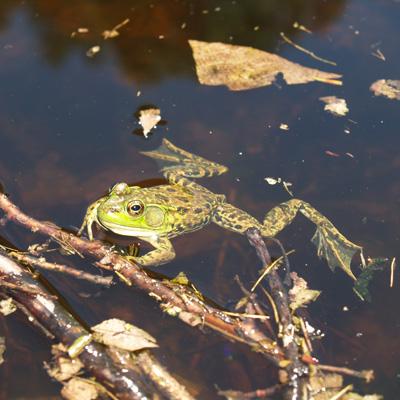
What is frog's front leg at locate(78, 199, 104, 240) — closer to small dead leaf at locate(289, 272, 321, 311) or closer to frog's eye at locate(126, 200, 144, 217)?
frog's eye at locate(126, 200, 144, 217)

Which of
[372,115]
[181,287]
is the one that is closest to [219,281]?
[181,287]

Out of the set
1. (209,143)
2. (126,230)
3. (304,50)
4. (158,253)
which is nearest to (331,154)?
(209,143)

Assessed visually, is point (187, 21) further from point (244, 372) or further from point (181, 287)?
point (244, 372)

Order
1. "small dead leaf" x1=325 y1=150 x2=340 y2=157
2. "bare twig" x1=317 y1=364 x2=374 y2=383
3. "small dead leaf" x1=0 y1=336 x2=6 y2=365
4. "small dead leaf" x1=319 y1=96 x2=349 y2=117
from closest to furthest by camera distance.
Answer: "bare twig" x1=317 y1=364 x2=374 y2=383 → "small dead leaf" x1=0 y1=336 x2=6 y2=365 → "small dead leaf" x1=325 y1=150 x2=340 y2=157 → "small dead leaf" x1=319 y1=96 x2=349 y2=117

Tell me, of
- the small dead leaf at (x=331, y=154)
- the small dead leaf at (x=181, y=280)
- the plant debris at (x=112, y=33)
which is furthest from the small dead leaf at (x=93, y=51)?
the small dead leaf at (x=181, y=280)

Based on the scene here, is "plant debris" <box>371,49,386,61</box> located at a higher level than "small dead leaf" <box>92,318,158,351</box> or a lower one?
higher

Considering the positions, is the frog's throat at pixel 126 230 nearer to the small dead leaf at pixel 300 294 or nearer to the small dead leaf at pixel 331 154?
the small dead leaf at pixel 300 294

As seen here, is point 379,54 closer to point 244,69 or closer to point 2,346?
point 244,69

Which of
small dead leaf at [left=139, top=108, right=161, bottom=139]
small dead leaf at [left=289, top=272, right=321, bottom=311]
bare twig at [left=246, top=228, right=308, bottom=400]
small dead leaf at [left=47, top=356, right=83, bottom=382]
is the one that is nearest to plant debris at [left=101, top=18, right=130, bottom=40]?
small dead leaf at [left=139, top=108, right=161, bottom=139]
